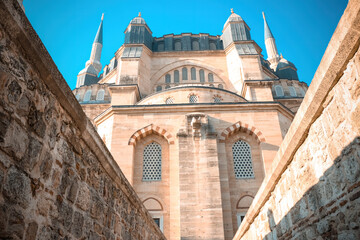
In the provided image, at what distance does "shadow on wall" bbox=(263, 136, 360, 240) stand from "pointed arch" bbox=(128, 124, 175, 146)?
343 inches

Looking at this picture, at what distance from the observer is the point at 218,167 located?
11078 mm

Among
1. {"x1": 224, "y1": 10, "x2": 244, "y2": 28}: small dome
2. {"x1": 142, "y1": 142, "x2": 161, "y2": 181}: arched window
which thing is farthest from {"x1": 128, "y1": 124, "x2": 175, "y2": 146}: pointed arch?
{"x1": 224, "y1": 10, "x2": 244, "y2": 28}: small dome

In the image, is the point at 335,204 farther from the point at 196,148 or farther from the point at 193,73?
the point at 193,73

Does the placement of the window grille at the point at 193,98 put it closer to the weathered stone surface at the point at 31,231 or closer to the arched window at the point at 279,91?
the arched window at the point at 279,91

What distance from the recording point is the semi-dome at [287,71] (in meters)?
26.7

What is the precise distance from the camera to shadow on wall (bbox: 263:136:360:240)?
7.48 ft

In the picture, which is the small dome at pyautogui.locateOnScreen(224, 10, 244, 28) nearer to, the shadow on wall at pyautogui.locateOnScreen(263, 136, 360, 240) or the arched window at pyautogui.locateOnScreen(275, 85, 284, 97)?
the arched window at pyautogui.locateOnScreen(275, 85, 284, 97)

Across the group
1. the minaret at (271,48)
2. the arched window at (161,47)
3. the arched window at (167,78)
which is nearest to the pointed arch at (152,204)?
the arched window at (167,78)

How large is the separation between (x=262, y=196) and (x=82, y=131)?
3.26 m

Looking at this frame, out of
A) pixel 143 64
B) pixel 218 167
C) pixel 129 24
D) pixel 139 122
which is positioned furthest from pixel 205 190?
pixel 129 24

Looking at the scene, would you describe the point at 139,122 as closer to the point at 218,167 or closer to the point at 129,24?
the point at 218,167

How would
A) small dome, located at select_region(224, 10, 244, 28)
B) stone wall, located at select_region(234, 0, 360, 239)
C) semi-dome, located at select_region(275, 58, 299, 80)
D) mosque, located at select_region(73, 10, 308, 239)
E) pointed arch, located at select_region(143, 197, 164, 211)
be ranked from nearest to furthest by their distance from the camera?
stone wall, located at select_region(234, 0, 360, 239), mosque, located at select_region(73, 10, 308, 239), pointed arch, located at select_region(143, 197, 164, 211), small dome, located at select_region(224, 10, 244, 28), semi-dome, located at select_region(275, 58, 299, 80)

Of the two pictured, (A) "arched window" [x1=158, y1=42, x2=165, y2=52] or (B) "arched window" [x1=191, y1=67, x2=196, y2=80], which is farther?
(A) "arched window" [x1=158, y1=42, x2=165, y2=52]

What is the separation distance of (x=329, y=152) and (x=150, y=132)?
993cm
